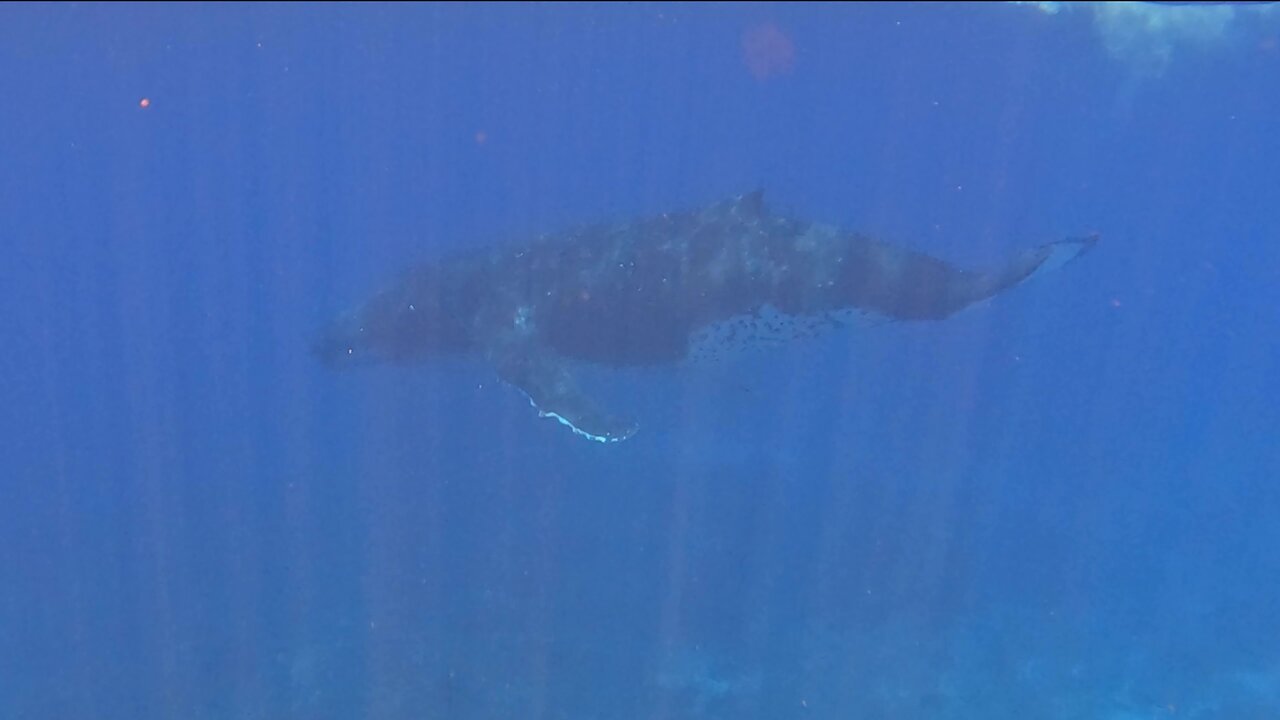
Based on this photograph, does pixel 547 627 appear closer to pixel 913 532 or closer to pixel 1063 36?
pixel 913 532

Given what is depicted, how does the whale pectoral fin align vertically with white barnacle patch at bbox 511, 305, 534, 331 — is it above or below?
below

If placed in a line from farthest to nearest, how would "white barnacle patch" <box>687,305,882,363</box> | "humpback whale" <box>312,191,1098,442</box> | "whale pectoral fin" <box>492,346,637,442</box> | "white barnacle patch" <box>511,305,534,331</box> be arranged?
"white barnacle patch" <box>511,305,534,331</box> → "white barnacle patch" <box>687,305,882,363</box> → "humpback whale" <box>312,191,1098,442</box> → "whale pectoral fin" <box>492,346,637,442</box>

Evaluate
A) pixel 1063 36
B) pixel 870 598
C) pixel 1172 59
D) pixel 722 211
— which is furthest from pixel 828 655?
pixel 1172 59

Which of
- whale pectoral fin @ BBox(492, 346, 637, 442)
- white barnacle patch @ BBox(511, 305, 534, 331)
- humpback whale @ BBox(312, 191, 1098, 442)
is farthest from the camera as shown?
white barnacle patch @ BBox(511, 305, 534, 331)

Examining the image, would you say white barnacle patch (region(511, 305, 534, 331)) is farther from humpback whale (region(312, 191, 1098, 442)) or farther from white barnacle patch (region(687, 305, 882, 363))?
white barnacle patch (region(687, 305, 882, 363))

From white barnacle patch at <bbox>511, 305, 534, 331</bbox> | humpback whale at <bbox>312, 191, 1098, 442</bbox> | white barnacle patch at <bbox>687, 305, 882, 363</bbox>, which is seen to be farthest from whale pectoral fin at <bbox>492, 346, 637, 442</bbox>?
white barnacle patch at <bbox>687, 305, 882, 363</bbox>

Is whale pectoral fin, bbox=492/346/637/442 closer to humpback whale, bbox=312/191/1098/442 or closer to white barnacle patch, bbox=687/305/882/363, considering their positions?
humpback whale, bbox=312/191/1098/442

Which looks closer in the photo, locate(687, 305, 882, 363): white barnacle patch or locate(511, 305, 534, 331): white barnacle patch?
locate(687, 305, 882, 363): white barnacle patch
